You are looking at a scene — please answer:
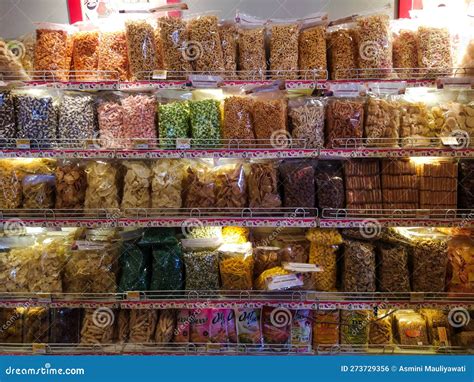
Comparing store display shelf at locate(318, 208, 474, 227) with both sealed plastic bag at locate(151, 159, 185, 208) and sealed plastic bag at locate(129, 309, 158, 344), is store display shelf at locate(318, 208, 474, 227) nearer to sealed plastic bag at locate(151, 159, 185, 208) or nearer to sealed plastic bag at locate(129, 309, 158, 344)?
sealed plastic bag at locate(151, 159, 185, 208)

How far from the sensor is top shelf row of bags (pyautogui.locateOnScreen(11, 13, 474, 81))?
213 cm

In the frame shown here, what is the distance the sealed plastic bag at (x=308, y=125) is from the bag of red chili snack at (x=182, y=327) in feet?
3.89

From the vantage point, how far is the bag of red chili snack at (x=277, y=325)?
2.35 meters

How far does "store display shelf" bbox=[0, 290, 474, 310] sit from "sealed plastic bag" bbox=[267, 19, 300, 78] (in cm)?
123

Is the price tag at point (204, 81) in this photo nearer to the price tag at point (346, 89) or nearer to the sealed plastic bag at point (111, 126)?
the sealed plastic bag at point (111, 126)

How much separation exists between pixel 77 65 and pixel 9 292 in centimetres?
135

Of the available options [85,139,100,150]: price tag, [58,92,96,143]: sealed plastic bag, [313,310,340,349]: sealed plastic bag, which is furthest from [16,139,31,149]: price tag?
[313,310,340,349]: sealed plastic bag

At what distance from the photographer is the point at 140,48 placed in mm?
2146

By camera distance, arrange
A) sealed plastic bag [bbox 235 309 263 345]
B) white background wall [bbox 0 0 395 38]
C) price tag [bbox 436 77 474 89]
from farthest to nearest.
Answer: white background wall [bbox 0 0 395 38] → sealed plastic bag [bbox 235 309 263 345] → price tag [bbox 436 77 474 89]

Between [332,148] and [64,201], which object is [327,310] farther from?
[64,201]

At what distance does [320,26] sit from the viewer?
223 centimetres

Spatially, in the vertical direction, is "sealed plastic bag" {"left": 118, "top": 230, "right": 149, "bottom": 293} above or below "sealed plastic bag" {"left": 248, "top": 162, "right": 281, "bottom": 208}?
below

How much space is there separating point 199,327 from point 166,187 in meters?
0.85

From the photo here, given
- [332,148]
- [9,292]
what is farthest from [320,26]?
[9,292]
